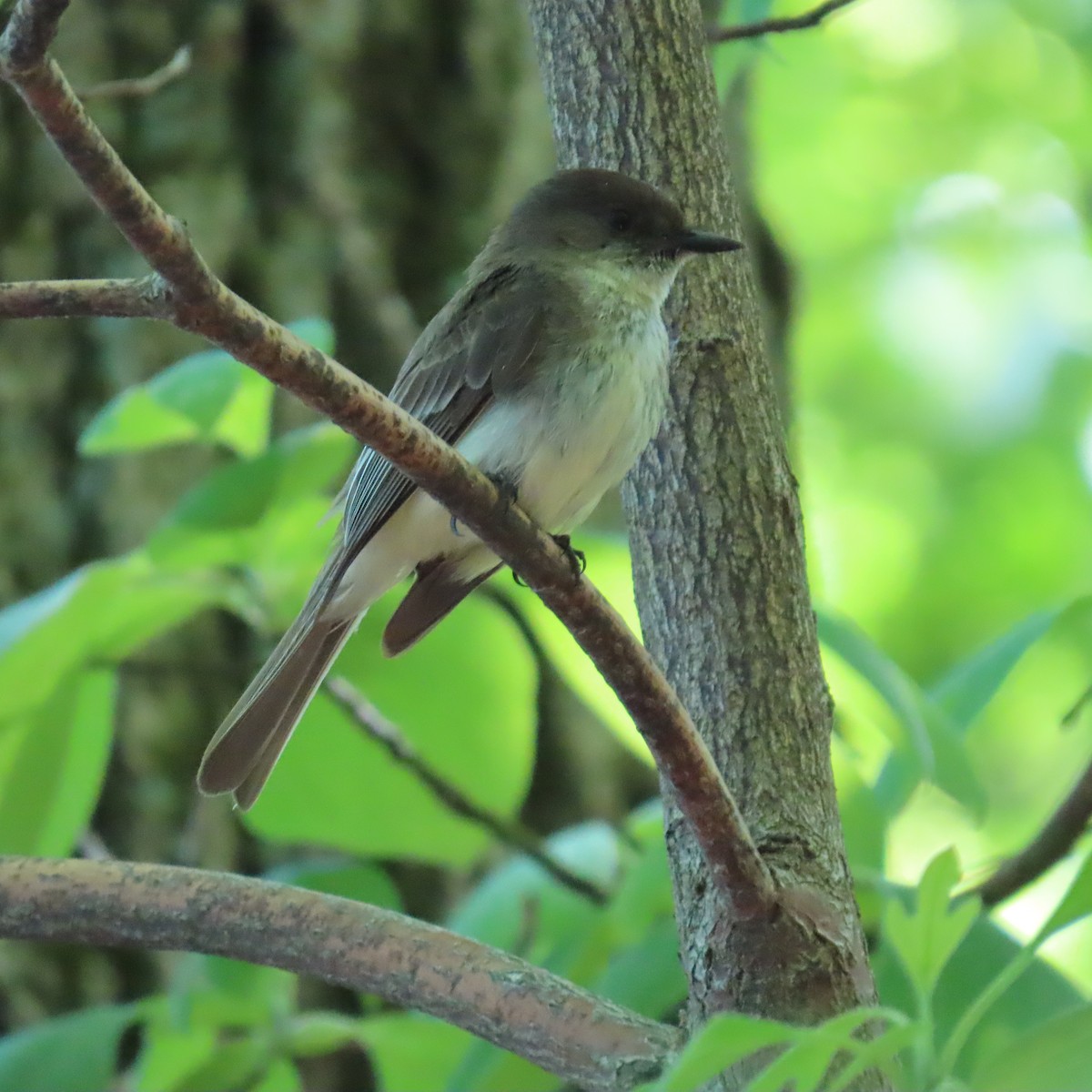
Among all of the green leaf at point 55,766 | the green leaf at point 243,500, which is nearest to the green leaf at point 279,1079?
the green leaf at point 55,766

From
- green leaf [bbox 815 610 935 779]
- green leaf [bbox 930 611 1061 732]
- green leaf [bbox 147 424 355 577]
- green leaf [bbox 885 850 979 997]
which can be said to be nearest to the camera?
green leaf [bbox 885 850 979 997]

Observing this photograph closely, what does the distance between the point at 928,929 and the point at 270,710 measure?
136 cm

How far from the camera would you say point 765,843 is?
1.84m

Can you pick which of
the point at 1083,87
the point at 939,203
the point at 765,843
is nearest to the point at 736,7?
the point at 765,843

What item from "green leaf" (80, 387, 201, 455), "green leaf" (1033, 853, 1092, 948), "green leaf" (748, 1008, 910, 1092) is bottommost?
"green leaf" (748, 1008, 910, 1092)

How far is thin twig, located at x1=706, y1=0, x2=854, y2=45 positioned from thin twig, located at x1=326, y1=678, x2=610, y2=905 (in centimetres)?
120

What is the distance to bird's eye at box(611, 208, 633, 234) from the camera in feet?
8.58

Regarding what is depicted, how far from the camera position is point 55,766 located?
2.13m

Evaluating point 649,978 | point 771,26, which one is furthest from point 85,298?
point 771,26

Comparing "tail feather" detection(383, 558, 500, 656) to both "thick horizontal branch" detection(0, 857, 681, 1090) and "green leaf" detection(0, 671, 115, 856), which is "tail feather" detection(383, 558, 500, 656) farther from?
"thick horizontal branch" detection(0, 857, 681, 1090)

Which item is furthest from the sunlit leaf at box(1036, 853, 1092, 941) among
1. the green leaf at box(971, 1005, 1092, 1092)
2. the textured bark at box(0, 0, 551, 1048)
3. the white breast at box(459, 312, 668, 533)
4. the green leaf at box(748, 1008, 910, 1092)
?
the textured bark at box(0, 0, 551, 1048)

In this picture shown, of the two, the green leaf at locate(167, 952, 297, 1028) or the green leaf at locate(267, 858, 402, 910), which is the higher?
the green leaf at locate(267, 858, 402, 910)

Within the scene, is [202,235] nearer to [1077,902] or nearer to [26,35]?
[26,35]

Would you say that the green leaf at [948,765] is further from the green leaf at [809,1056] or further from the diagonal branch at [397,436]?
the green leaf at [809,1056]
